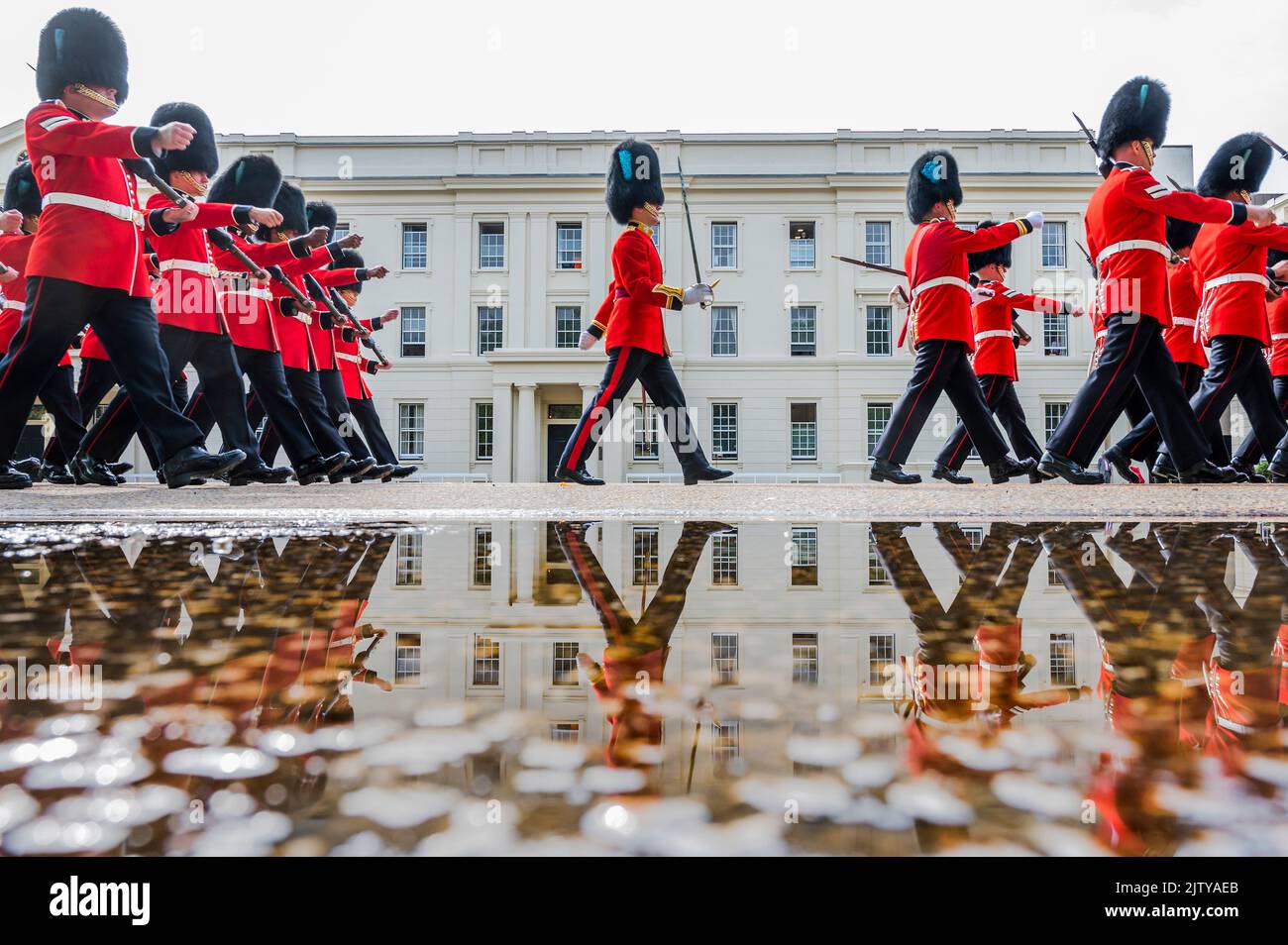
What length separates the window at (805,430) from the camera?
2461 centimetres

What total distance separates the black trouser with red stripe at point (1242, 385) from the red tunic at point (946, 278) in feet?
4.94

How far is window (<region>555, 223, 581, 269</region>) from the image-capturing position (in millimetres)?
24953

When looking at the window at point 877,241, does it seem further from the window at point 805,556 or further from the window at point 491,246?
the window at point 805,556

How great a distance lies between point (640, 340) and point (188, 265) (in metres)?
2.97

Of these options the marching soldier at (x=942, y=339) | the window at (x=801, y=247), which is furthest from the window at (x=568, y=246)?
the marching soldier at (x=942, y=339)

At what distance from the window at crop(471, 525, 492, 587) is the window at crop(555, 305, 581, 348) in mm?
22633

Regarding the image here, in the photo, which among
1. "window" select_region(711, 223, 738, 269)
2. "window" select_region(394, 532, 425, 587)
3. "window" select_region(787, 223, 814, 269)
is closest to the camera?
"window" select_region(394, 532, 425, 587)

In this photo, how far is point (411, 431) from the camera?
25078 mm

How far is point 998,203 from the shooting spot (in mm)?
24719

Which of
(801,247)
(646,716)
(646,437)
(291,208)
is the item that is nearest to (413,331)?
(646,437)

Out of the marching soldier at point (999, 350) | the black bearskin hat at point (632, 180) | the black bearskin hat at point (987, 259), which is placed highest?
the black bearskin hat at point (632, 180)

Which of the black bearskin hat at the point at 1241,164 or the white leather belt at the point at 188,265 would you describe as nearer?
the white leather belt at the point at 188,265

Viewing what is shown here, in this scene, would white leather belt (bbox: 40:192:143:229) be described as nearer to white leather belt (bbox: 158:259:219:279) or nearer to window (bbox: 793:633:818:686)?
white leather belt (bbox: 158:259:219:279)

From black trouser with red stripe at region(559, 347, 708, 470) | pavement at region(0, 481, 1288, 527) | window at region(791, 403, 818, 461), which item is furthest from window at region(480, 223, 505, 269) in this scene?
pavement at region(0, 481, 1288, 527)
